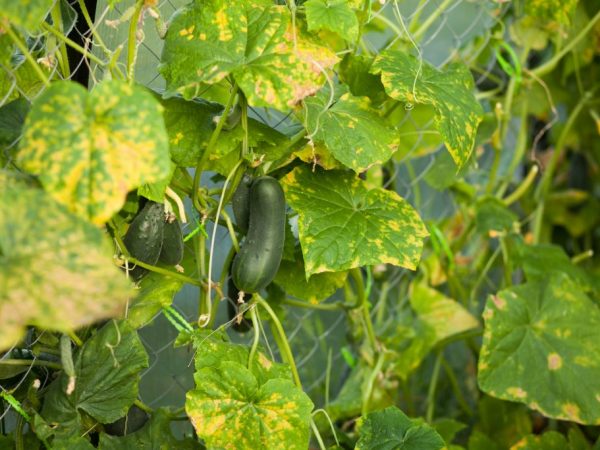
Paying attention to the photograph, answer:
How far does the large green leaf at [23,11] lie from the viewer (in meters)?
0.84

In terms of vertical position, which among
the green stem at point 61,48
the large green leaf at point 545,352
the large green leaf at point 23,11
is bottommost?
the large green leaf at point 545,352

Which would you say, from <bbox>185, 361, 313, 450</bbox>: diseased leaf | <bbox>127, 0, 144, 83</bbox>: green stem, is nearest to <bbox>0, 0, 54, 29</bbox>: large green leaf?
<bbox>127, 0, 144, 83</bbox>: green stem

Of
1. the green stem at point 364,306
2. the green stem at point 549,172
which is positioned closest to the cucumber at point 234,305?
the green stem at point 364,306

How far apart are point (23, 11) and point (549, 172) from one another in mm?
1501

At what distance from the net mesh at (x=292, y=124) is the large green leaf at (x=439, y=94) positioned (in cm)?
7

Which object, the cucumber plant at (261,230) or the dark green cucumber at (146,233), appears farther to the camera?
the dark green cucumber at (146,233)

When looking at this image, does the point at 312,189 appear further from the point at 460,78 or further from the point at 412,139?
the point at 412,139

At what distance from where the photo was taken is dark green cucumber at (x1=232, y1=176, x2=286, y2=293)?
1.15 meters

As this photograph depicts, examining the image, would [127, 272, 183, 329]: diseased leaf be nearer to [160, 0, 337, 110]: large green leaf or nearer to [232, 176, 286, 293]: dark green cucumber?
[232, 176, 286, 293]: dark green cucumber

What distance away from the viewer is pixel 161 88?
52.5 inches

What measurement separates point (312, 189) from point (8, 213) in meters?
0.56

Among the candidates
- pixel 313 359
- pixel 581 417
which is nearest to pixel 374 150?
pixel 581 417

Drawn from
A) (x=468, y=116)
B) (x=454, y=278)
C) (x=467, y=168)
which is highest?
(x=468, y=116)

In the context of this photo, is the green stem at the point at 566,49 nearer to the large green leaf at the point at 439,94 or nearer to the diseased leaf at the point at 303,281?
the large green leaf at the point at 439,94
